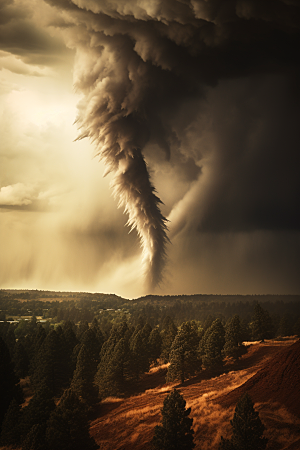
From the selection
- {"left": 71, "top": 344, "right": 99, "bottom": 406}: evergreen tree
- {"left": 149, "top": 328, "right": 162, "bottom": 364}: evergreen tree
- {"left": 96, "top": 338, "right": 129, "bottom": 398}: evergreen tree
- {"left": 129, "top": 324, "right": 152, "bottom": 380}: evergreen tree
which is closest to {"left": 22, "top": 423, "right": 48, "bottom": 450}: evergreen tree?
{"left": 71, "top": 344, "right": 99, "bottom": 406}: evergreen tree

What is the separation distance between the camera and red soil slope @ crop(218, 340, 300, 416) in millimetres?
28453

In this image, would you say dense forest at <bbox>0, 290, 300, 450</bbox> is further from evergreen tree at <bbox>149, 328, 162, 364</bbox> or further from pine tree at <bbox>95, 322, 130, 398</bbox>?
evergreen tree at <bbox>149, 328, 162, 364</bbox>

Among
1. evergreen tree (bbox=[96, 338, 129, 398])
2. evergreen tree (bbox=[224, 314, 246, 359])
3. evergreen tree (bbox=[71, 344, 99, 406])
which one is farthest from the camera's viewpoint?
evergreen tree (bbox=[224, 314, 246, 359])

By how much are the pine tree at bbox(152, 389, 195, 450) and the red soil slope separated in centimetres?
809

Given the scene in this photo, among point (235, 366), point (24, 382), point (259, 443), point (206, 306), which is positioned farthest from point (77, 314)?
point (259, 443)

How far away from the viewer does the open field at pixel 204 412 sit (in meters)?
26.2

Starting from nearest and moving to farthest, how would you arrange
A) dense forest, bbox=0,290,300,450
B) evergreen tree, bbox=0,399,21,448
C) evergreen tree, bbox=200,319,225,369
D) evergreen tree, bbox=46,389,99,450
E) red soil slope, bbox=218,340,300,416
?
evergreen tree, bbox=46,389,99,450, dense forest, bbox=0,290,300,450, red soil slope, bbox=218,340,300,416, evergreen tree, bbox=0,399,21,448, evergreen tree, bbox=200,319,225,369

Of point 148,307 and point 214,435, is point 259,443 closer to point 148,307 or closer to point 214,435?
point 214,435

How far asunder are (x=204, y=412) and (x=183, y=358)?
14.3m

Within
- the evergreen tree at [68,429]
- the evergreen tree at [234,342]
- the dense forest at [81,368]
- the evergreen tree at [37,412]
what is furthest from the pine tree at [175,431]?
the evergreen tree at [234,342]

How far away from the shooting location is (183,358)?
4506cm

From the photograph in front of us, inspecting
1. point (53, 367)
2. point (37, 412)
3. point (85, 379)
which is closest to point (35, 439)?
point (37, 412)

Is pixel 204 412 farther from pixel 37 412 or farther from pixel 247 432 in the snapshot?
pixel 37 412

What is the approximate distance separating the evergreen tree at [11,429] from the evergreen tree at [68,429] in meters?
4.93
